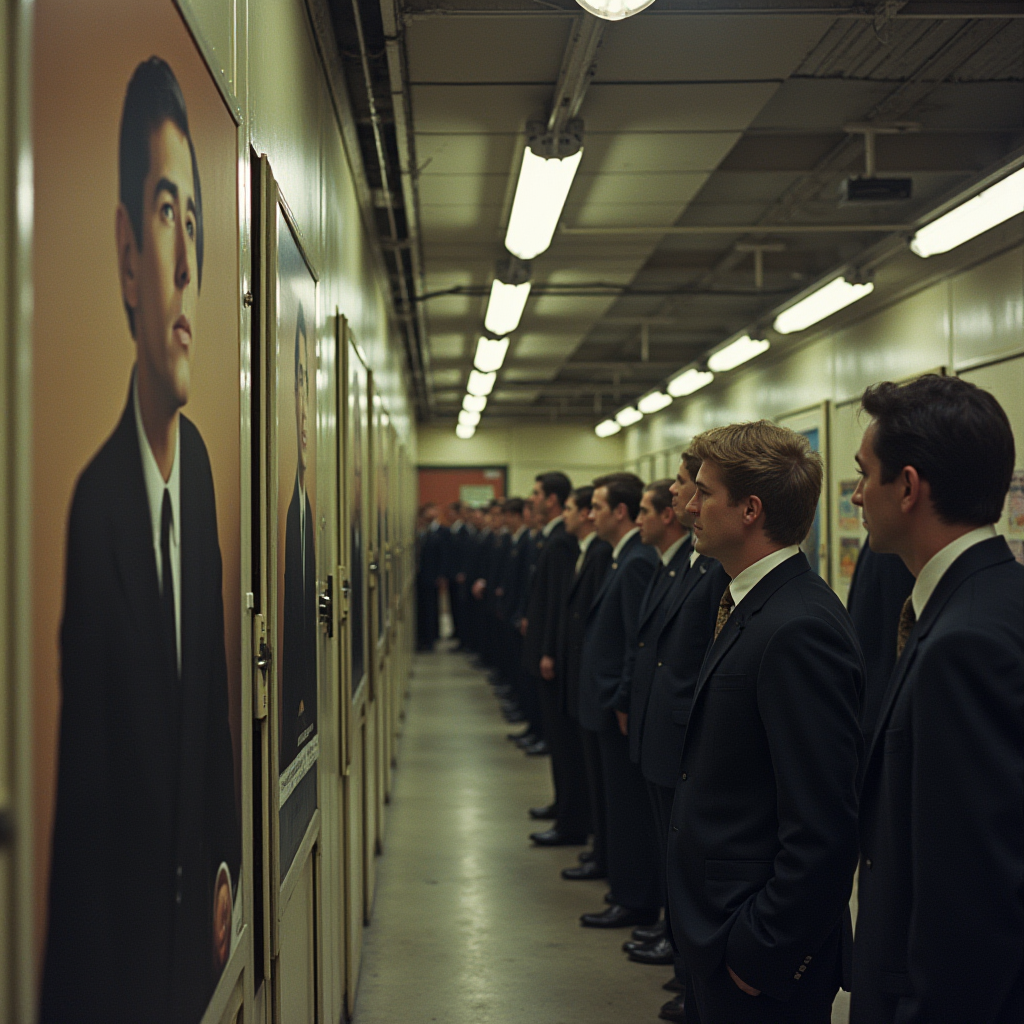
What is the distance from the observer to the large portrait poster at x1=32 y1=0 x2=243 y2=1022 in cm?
79

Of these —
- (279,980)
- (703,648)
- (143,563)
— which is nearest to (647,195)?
(703,648)

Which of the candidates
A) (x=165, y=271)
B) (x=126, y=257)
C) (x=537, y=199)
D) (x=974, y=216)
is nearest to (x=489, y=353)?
(x=537, y=199)

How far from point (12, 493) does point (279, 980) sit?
60.8 inches

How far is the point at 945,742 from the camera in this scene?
1421 mm

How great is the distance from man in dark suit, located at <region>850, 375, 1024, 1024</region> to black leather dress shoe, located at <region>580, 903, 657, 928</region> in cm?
302

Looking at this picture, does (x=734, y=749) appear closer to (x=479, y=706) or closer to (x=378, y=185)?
(x=378, y=185)

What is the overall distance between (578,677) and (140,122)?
448 cm

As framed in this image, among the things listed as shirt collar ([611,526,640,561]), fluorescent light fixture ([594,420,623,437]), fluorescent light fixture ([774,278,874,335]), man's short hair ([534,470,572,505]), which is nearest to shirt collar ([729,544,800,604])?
shirt collar ([611,526,640,561])

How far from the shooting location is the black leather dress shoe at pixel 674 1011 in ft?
11.5

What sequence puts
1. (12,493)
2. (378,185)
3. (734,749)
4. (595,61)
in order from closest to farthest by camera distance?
(12,493), (734,749), (595,61), (378,185)

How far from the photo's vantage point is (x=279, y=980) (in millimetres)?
1958

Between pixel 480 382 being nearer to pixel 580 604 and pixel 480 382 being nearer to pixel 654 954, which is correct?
pixel 580 604

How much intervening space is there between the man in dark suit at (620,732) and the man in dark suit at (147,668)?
3154 millimetres

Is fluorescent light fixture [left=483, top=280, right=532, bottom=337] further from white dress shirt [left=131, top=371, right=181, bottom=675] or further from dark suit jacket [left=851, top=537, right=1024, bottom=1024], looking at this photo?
white dress shirt [left=131, top=371, right=181, bottom=675]
